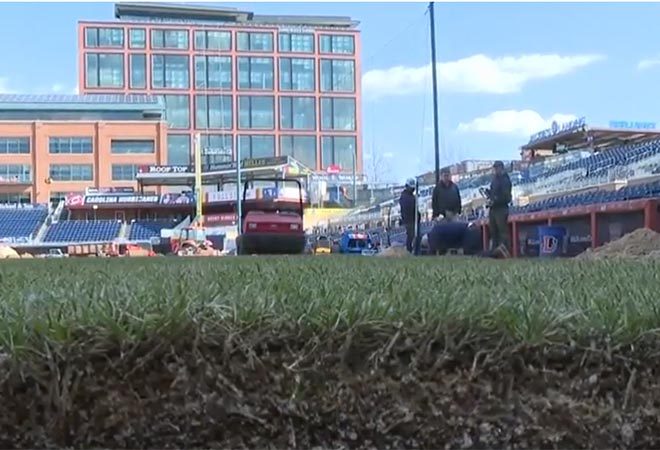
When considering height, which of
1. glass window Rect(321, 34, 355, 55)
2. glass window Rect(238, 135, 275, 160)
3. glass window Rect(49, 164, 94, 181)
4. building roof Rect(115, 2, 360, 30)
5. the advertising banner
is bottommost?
the advertising banner

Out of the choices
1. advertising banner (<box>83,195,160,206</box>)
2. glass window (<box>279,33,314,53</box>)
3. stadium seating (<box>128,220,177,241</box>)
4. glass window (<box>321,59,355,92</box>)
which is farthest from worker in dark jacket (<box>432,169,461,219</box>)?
glass window (<box>279,33,314,53</box>)

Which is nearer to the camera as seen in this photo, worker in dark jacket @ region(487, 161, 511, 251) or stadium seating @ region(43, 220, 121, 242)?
worker in dark jacket @ region(487, 161, 511, 251)

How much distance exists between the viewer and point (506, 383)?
1.85m

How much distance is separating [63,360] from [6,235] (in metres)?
71.6

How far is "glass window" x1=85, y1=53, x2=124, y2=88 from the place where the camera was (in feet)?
338

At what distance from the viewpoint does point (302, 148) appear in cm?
10556

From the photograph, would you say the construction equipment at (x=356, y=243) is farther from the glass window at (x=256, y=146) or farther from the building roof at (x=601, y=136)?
the glass window at (x=256, y=146)

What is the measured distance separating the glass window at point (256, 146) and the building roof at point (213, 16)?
18737 mm

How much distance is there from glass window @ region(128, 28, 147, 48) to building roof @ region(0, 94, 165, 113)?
43.3 feet

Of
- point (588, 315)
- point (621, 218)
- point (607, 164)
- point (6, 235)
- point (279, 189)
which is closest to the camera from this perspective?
point (588, 315)

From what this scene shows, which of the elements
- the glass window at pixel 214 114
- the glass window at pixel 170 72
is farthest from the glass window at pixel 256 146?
the glass window at pixel 170 72

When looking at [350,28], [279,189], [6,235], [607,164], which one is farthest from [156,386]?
[350,28]

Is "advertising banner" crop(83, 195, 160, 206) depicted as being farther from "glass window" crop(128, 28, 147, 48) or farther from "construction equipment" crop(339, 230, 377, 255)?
"construction equipment" crop(339, 230, 377, 255)

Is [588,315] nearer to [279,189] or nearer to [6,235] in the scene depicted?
[279,189]
